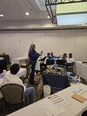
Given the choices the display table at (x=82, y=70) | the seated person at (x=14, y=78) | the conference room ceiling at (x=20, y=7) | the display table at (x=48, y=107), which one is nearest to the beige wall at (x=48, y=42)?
the conference room ceiling at (x=20, y=7)

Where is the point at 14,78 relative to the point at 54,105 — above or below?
above

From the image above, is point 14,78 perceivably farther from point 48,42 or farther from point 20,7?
point 48,42

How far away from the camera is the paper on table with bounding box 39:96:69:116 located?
1.66 m

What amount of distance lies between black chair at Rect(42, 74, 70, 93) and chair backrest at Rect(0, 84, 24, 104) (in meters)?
0.78

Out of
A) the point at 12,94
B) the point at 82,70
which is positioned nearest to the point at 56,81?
the point at 12,94

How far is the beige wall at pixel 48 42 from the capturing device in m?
7.56

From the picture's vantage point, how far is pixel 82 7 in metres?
2.86

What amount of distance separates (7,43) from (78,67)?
4733 mm

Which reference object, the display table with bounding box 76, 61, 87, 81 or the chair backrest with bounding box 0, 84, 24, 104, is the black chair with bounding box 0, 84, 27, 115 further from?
the display table with bounding box 76, 61, 87, 81

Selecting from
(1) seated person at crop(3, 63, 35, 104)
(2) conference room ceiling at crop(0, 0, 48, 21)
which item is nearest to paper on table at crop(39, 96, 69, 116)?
(1) seated person at crop(3, 63, 35, 104)

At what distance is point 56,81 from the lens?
3057 mm

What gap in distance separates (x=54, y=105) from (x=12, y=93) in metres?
0.90

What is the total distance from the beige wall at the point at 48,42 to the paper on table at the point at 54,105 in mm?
5878

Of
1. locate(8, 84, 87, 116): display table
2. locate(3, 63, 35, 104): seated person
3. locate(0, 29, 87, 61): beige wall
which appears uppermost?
locate(0, 29, 87, 61): beige wall
